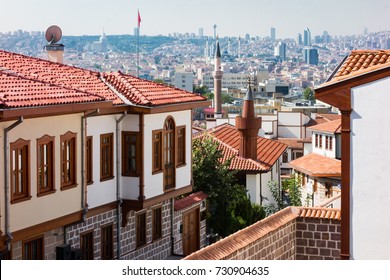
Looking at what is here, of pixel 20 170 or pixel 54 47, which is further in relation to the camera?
pixel 54 47

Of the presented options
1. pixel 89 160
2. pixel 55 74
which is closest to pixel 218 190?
pixel 55 74

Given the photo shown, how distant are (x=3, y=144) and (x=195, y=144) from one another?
12756 mm

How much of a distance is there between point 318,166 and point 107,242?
22.8 metres

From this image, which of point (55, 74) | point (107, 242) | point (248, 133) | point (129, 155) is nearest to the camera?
point (107, 242)

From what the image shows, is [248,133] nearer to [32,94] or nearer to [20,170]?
[32,94]

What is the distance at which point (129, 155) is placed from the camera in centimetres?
1423

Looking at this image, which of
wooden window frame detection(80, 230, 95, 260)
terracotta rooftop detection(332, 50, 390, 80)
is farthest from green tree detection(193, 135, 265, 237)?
terracotta rooftop detection(332, 50, 390, 80)

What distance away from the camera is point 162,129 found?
1470cm

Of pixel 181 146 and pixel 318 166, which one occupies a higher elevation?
pixel 181 146

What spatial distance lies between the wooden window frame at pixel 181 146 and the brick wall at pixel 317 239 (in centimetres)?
367

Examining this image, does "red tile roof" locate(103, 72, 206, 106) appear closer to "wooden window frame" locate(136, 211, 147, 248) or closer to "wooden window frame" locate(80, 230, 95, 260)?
"wooden window frame" locate(136, 211, 147, 248)

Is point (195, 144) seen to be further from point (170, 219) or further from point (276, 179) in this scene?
point (276, 179)

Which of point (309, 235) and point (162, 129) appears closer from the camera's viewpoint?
point (309, 235)
